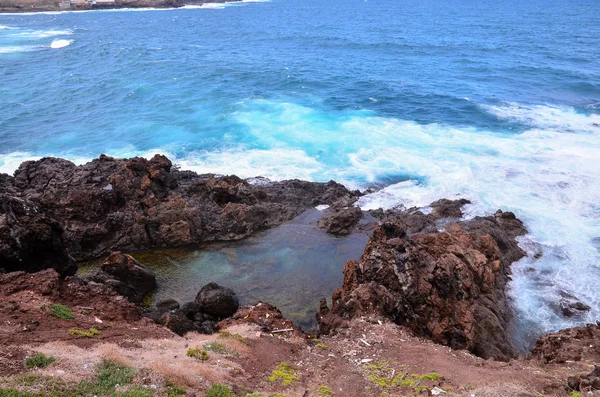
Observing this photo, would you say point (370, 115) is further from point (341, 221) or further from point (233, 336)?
point (233, 336)

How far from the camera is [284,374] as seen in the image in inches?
653

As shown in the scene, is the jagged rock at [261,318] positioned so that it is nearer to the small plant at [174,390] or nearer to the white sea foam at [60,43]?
the small plant at [174,390]

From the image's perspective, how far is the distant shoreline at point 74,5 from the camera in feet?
550

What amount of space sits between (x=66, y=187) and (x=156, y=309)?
42.7ft

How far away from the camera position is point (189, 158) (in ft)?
142

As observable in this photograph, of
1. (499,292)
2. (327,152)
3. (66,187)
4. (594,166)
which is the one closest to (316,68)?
(327,152)

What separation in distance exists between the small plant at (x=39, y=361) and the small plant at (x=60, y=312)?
404 cm

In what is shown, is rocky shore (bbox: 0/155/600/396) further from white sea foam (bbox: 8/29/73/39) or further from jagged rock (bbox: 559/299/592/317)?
white sea foam (bbox: 8/29/73/39)

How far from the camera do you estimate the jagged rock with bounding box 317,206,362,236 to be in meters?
30.8

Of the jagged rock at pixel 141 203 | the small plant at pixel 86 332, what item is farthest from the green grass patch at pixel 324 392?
the jagged rock at pixel 141 203

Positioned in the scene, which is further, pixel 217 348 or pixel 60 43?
pixel 60 43

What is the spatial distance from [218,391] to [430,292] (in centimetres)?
1174

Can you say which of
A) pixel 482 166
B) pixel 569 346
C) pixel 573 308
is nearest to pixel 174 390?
pixel 569 346

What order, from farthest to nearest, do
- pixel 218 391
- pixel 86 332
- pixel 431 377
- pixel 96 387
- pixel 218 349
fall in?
pixel 218 349
pixel 86 332
pixel 431 377
pixel 218 391
pixel 96 387
